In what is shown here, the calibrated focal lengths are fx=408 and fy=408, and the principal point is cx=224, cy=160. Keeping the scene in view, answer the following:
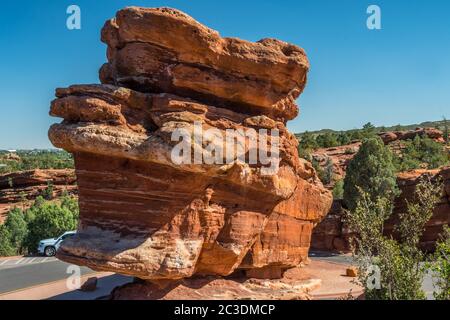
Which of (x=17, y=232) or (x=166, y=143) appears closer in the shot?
(x=166, y=143)

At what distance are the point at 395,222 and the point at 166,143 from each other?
85.5 feet

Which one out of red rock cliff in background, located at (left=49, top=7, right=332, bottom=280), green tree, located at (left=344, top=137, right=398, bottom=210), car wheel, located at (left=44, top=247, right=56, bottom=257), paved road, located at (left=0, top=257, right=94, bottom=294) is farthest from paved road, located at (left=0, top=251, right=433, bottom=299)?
red rock cliff in background, located at (left=49, top=7, right=332, bottom=280)

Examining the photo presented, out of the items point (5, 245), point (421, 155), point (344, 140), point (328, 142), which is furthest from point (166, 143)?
point (344, 140)

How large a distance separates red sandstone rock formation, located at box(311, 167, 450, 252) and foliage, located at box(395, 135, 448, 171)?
Result: 23826 millimetres

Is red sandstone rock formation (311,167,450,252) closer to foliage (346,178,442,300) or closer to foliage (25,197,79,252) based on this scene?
foliage (346,178,442,300)

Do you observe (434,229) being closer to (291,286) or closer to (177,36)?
(291,286)

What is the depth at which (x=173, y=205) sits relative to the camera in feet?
49.6

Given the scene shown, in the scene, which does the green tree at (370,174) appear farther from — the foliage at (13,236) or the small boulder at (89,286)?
the foliage at (13,236)

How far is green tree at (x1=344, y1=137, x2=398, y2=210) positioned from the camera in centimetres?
3403

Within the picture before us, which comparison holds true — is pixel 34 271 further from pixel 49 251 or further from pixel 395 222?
pixel 395 222

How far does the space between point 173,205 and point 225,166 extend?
243 centimetres

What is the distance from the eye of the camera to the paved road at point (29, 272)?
75.7 feet

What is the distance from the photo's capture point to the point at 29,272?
1039 inches
